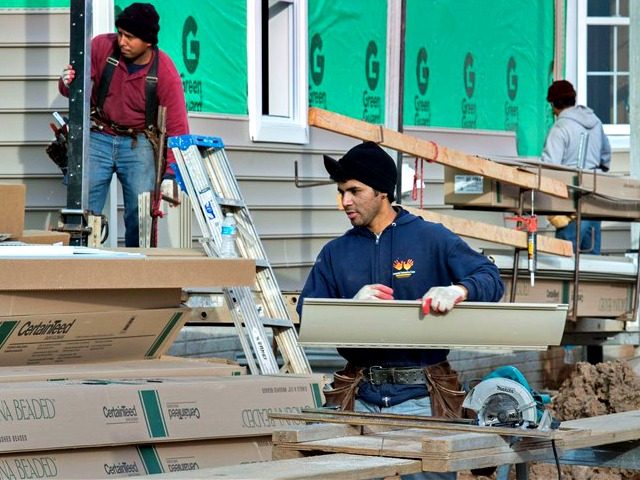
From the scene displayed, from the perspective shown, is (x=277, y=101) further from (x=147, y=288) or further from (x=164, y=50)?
(x=147, y=288)

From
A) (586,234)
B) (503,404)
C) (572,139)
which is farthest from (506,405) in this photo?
(586,234)

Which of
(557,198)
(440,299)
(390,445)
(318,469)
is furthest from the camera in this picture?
(557,198)

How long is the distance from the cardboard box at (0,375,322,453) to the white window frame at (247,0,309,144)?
5203 mm

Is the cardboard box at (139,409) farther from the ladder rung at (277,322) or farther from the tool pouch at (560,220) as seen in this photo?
the tool pouch at (560,220)

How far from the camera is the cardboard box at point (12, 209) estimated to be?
6.64 m

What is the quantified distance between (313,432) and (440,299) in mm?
788

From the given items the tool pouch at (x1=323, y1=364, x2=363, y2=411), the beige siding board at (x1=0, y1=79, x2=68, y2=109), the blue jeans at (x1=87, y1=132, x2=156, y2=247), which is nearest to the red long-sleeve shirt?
the blue jeans at (x1=87, y1=132, x2=156, y2=247)

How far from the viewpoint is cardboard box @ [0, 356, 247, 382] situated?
589 centimetres

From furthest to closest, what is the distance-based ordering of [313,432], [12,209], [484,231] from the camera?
[484,231] → [12,209] → [313,432]

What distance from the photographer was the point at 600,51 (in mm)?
15672

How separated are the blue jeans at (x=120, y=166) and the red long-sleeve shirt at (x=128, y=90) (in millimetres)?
116

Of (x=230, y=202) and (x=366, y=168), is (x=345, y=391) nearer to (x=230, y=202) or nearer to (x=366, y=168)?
(x=366, y=168)

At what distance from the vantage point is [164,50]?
35.4ft

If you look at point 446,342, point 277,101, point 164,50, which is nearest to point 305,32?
point 277,101
